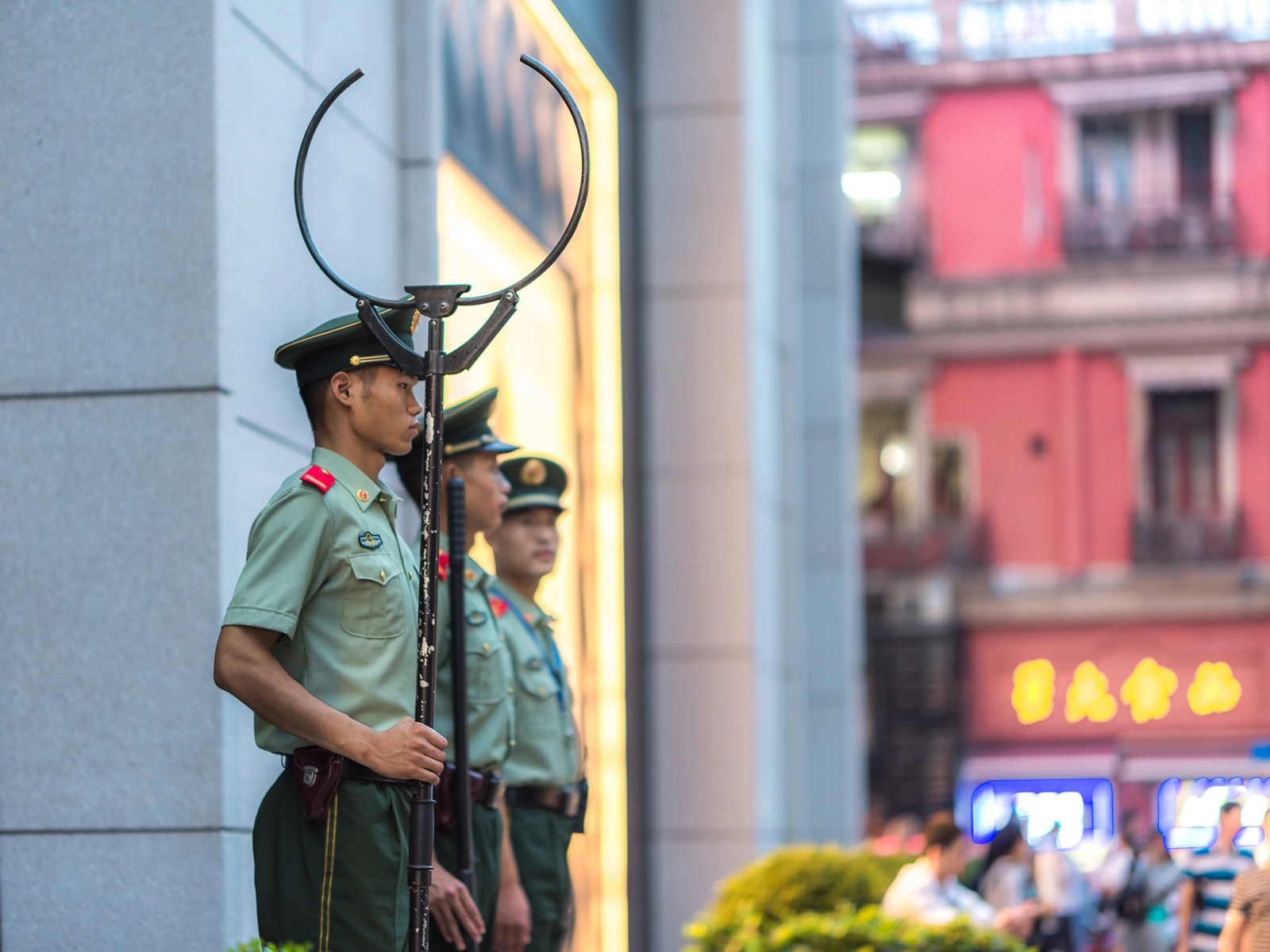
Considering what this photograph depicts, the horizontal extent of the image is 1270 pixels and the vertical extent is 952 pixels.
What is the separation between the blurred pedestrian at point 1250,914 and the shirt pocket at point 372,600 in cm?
481

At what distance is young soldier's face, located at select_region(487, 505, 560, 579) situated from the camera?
217 inches

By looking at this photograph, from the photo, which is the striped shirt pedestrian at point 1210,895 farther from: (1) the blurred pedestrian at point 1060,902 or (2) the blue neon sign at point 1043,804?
(2) the blue neon sign at point 1043,804

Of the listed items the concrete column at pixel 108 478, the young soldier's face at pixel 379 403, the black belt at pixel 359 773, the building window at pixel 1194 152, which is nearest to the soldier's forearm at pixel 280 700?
the black belt at pixel 359 773

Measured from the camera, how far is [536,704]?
525 cm

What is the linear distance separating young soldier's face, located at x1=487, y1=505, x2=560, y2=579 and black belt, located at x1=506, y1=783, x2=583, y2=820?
23.9 inches

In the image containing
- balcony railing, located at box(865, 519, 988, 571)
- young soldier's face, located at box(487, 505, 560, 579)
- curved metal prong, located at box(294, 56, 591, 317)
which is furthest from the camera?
balcony railing, located at box(865, 519, 988, 571)

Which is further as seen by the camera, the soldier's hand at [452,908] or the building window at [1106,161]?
the building window at [1106,161]

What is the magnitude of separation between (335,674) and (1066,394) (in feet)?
69.5

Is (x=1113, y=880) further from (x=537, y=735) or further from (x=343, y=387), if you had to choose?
(x=343, y=387)

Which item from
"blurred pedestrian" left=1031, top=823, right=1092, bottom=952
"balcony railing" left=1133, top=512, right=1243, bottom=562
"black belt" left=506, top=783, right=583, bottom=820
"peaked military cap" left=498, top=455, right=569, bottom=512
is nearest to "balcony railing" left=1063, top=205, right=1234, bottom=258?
"balcony railing" left=1133, top=512, right=1243, bottom=562

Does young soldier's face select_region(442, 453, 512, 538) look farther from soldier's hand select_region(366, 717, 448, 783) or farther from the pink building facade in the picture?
the pink building facade

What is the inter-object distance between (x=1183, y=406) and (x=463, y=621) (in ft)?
68.5

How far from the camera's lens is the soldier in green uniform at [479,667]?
4531mm

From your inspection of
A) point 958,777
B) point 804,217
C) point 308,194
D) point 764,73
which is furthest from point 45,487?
point 958,777
